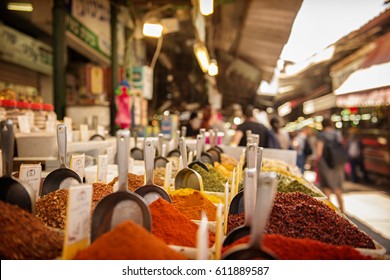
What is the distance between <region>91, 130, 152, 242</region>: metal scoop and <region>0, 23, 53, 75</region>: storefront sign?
8.20 feet

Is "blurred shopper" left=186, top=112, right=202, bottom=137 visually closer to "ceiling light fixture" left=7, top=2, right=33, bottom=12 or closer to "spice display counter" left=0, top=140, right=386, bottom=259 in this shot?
"ceiling light fixture" left=7, top=2, right=33, bottom=12

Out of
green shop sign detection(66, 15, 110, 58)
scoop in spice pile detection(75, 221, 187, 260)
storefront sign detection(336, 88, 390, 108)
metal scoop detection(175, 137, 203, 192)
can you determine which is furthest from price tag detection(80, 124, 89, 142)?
storefront sign detection(336, 88, 390, 108)

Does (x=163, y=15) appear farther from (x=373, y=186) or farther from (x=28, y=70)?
(x=373, y=186)

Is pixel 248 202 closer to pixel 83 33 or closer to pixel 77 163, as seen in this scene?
pixel 77 163

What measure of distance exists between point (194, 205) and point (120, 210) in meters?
0.44

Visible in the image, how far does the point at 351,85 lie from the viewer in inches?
210

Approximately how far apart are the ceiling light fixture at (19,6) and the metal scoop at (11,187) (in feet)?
8.35

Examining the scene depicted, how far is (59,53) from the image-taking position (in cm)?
311

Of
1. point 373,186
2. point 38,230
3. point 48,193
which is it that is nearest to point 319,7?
point 48,193

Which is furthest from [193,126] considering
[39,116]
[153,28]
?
[39,116]

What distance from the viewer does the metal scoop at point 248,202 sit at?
2.96 ft

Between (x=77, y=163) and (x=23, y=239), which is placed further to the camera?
(x=77, y=163)

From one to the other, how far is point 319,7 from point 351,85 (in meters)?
3.57

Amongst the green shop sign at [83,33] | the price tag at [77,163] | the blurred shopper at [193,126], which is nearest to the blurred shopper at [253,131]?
the blurred shopper at [193,126]
